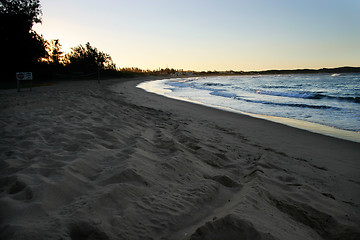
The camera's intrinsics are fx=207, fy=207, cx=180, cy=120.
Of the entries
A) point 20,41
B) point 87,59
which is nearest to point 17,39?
point 20,41

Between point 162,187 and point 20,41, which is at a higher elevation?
point 20,41

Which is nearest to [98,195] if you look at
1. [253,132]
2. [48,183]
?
[48,183]

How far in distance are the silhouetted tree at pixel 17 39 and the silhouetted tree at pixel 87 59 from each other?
13475 millimetres

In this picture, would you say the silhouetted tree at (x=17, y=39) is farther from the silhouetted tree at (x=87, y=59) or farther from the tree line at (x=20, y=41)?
the silhouetted tree at (x=87, y=59)

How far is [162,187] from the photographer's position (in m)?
2.13

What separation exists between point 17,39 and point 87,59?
20.6 metres

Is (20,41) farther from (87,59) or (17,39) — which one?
(87,59)

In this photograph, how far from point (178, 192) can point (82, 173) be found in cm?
107

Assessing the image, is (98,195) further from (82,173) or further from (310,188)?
(310,188)

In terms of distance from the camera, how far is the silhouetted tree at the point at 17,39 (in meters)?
19.7

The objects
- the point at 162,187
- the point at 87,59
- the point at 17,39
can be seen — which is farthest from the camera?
the point at 87,59

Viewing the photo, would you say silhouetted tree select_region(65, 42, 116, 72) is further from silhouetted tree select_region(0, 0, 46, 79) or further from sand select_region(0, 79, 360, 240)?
sand select_region(0, 79, 360, 240)

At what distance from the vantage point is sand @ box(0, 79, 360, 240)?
150 cm

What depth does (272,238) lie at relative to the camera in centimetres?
142
